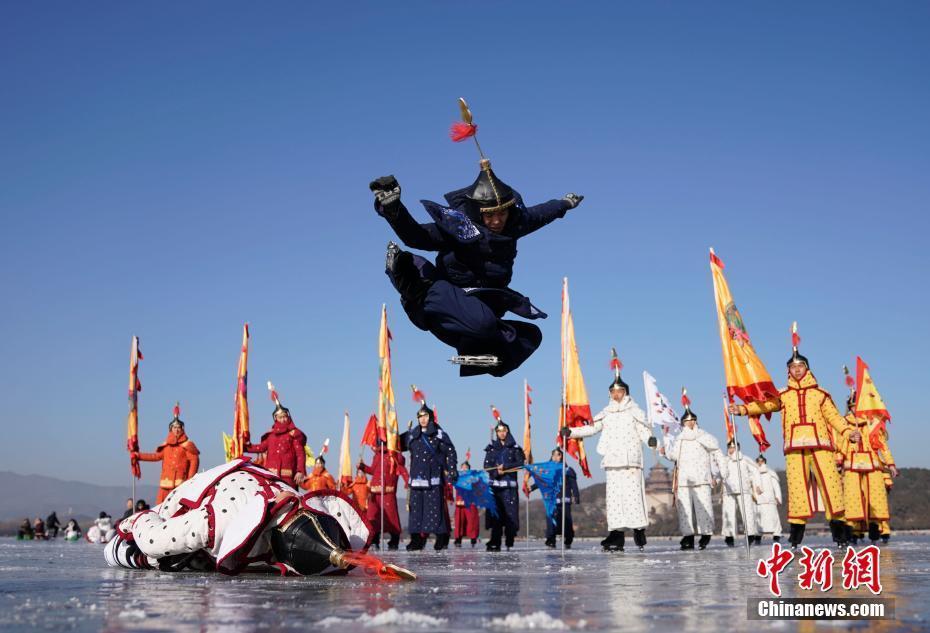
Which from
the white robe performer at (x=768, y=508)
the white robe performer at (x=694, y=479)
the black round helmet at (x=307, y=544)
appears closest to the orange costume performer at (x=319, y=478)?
the white robe performer at (x=694, y=479)

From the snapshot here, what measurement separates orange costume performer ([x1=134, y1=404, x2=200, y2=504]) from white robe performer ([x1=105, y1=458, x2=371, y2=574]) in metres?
8.07

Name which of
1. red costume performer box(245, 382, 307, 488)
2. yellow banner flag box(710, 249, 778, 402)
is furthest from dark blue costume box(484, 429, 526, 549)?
yellow banner flag box(710, 249, 778, 402)

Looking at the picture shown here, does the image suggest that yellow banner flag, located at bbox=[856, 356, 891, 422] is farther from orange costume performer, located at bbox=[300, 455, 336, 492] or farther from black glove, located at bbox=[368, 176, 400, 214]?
black glove, located at bbox=[368, 176, 400, 214]

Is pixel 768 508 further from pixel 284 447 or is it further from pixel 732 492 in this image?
pixel 284 447

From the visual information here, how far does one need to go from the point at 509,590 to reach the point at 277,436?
9.86 meters

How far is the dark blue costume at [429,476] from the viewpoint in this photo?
544 inches

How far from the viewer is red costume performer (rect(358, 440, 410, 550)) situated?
16516 millimetres

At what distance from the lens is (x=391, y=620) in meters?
2.99

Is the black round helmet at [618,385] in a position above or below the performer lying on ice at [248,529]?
above

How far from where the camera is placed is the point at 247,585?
4.64 metres

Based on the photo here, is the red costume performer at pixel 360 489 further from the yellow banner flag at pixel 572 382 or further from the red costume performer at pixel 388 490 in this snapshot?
the yellow banner flag at pixel 572 382

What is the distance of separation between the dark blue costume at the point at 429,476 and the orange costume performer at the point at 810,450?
4.91 m

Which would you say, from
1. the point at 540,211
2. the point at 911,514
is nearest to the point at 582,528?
the point at 911,514

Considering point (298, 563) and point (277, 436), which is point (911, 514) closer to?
point (277, 436)
